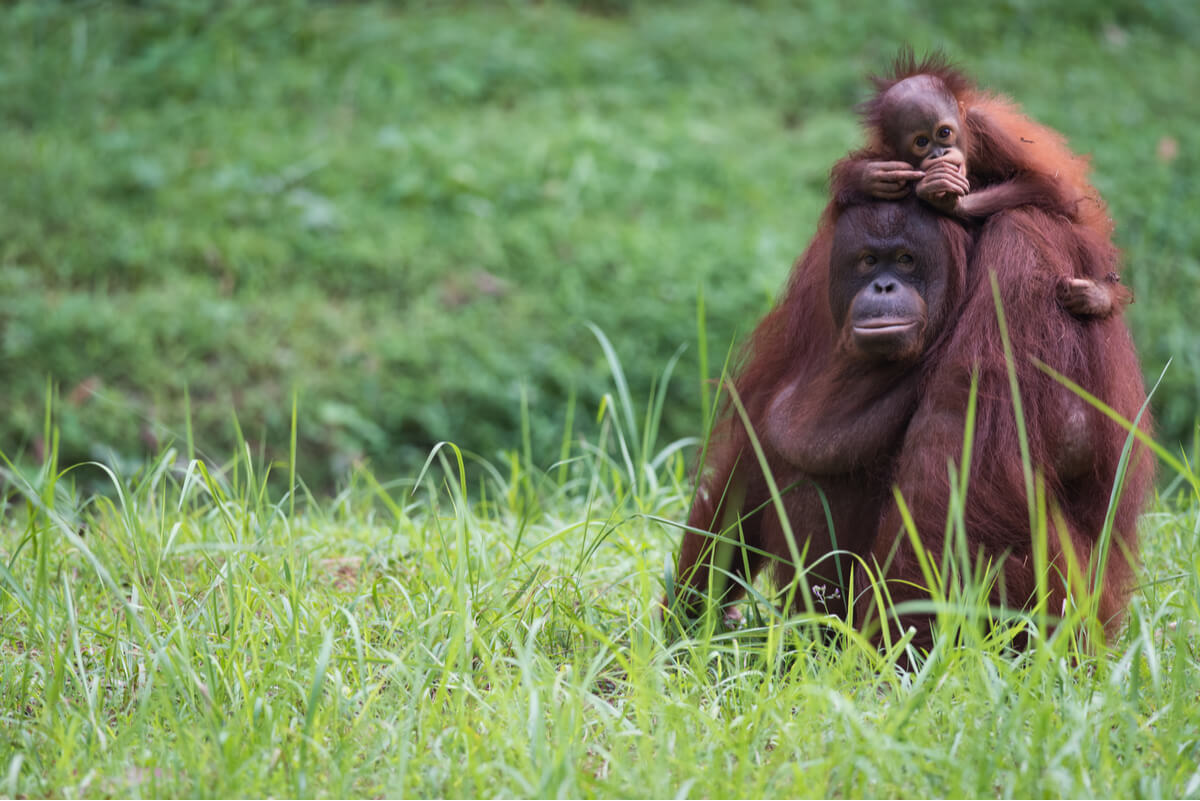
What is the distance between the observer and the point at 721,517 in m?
2.81

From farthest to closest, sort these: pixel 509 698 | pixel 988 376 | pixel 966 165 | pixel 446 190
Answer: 1. pixel 446 190
2. pixel 966 165
3. pixel 988 376
4. pixel 509 698

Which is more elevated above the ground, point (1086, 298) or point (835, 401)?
point (1086, 298)

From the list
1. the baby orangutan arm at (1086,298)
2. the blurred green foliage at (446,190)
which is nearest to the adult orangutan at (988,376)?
the baby orangutan arm at (1086,298)

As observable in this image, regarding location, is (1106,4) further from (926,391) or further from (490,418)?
(926,391)

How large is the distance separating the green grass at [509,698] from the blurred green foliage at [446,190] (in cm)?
235

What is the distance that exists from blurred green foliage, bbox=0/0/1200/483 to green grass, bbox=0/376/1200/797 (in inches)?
92.5

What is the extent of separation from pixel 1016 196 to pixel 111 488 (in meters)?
4.02

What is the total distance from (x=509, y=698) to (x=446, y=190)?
5.02 metres

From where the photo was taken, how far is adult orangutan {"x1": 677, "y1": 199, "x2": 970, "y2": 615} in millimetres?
2371

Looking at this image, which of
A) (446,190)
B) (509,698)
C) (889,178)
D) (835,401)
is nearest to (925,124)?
(889,178)

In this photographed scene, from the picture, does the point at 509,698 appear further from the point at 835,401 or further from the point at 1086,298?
the point at 1086,298

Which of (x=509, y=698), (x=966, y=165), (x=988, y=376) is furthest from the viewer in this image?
(x=966, y=165)

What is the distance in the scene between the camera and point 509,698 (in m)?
2.10

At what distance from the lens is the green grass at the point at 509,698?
187 centimetres
